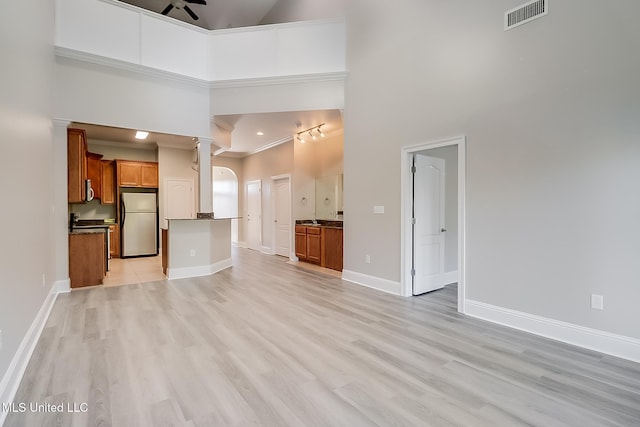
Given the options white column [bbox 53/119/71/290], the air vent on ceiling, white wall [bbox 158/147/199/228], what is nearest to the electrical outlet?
the air vent on ceiling

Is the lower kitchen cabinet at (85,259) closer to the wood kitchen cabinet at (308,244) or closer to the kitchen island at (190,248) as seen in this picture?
the kitchen island at (190,248)

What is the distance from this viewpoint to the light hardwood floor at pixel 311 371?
180 centimetres

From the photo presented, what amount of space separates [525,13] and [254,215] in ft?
25.5

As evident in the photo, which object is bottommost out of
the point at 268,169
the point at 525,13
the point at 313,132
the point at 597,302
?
the point at 597,302

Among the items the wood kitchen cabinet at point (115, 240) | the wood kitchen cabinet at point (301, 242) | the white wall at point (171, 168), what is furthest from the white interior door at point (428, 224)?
the wood kitchen cabinet at point (115, 240)

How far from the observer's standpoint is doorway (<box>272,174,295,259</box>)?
25.7 ft

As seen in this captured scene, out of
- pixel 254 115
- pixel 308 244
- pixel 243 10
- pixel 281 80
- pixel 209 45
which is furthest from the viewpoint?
pixel 243 10

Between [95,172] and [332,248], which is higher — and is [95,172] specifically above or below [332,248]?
above

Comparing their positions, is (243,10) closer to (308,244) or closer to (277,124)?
(277,124)

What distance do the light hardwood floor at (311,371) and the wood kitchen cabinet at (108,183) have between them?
14.0 ft

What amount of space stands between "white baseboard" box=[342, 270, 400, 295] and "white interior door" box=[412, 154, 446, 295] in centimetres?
29

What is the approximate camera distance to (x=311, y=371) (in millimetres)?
2281

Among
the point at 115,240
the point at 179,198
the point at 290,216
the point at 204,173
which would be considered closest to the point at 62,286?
the point at 204,173

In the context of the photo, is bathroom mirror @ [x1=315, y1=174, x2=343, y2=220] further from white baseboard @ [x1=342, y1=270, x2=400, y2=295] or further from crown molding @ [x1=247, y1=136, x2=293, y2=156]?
white baseboard @ [x1=342, y1=270, x2=400, y2=295]
